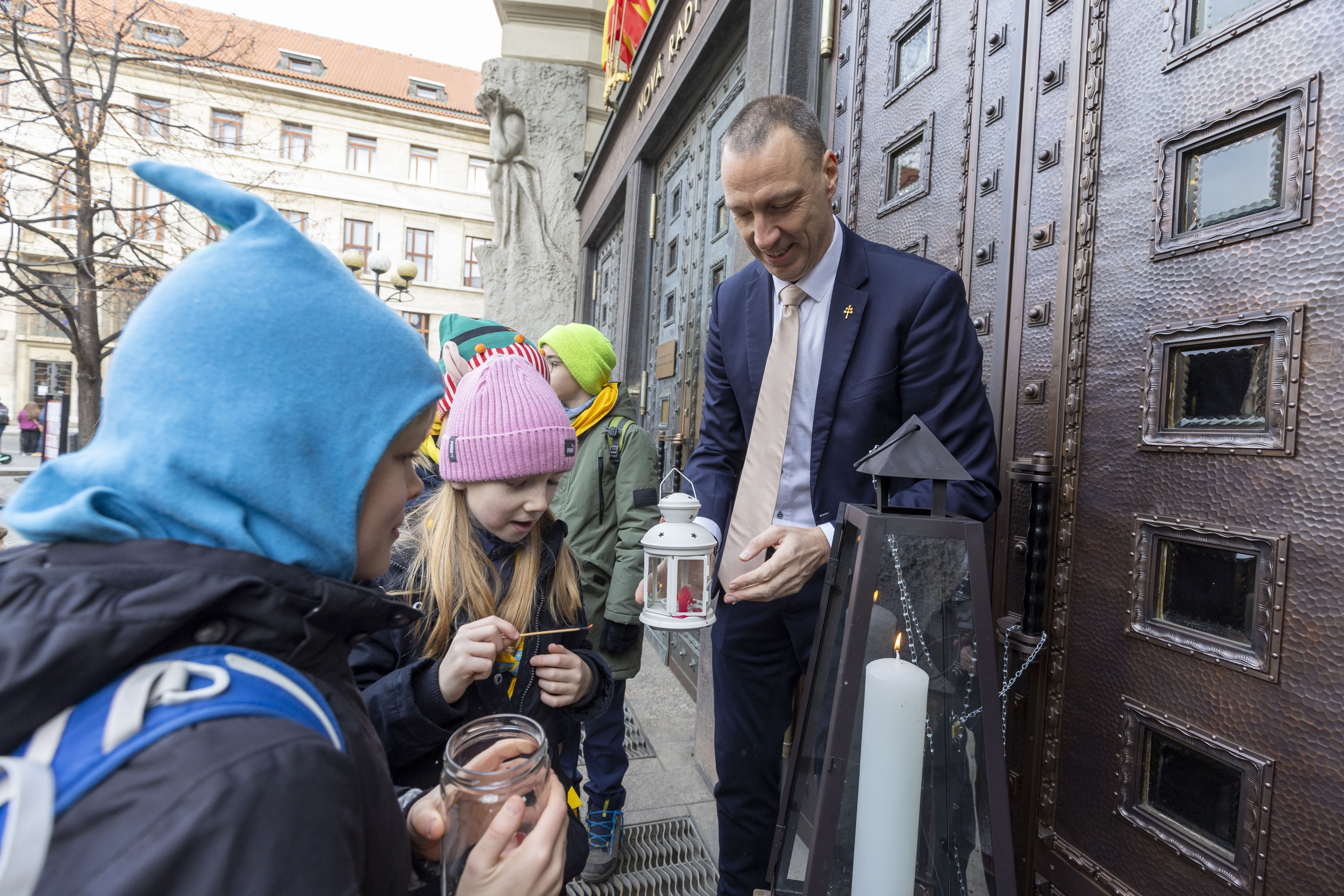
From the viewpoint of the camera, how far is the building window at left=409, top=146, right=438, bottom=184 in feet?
107

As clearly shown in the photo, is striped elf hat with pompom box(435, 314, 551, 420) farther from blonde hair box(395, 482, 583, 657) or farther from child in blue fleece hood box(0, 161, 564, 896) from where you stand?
child in blue fleece hood box(0, 161, 564, 896)

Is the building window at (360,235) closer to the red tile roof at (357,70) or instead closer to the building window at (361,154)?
the building window at (361,154)

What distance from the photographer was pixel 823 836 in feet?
3.62

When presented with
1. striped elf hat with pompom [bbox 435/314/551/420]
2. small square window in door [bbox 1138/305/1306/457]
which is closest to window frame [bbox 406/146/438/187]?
striped elf hat with pompom [bbox 435/314/551/420]

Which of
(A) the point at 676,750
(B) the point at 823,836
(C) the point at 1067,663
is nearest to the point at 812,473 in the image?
(C) the point at 1067,663

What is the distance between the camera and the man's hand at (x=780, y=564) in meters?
1.39

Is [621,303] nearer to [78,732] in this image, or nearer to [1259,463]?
[1259,463]

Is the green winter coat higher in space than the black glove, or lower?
higher

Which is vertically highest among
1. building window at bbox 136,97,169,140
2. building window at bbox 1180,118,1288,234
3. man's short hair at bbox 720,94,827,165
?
building window at bbox 136,97,169,140

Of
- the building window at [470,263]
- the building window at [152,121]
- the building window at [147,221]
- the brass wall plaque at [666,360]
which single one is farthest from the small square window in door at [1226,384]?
the building window at [470,263]

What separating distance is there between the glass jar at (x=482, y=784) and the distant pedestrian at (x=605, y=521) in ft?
5.72

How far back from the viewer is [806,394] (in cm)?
187

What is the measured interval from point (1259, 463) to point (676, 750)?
299 cm

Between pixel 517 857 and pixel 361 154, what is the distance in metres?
37.4
